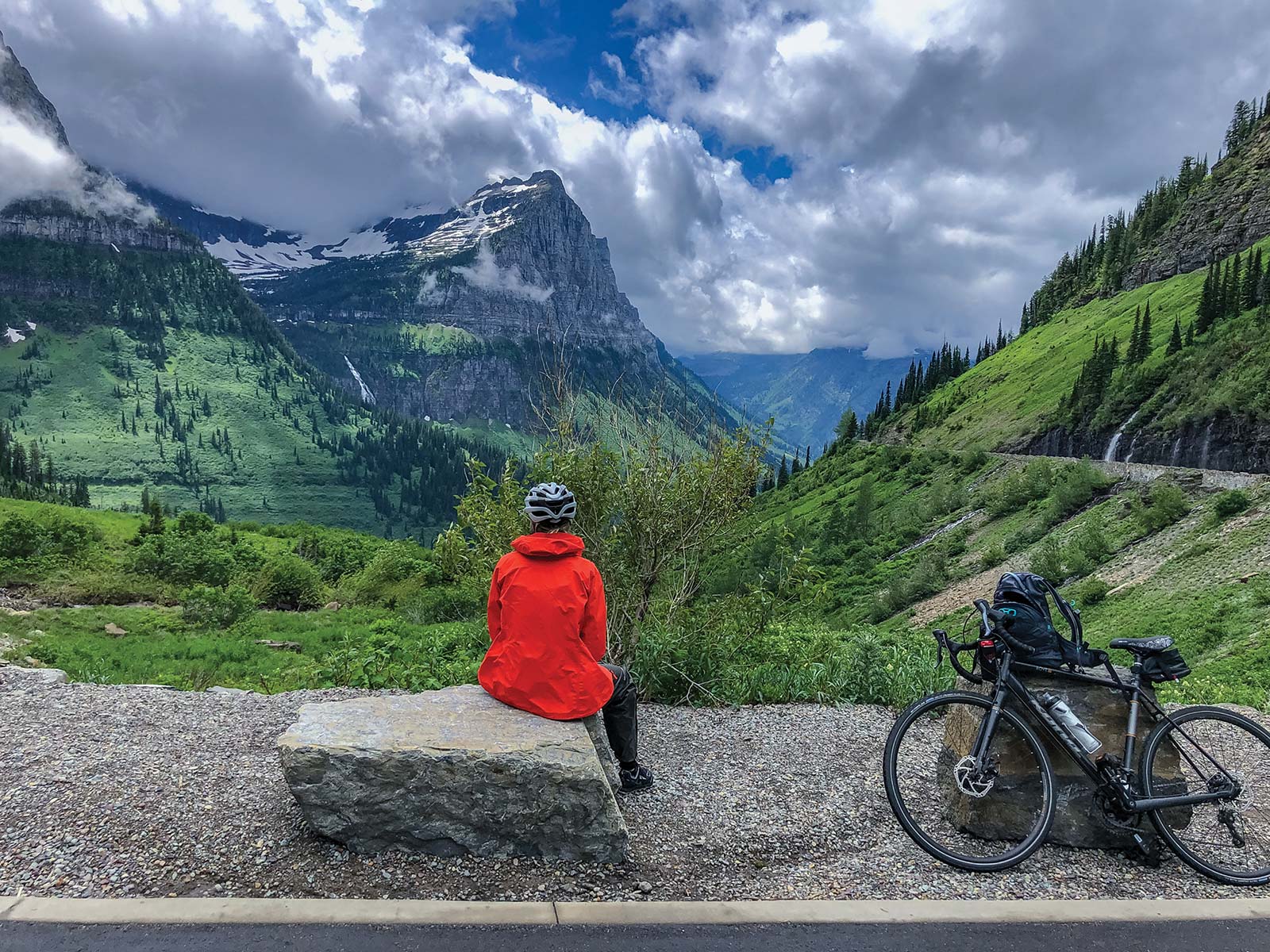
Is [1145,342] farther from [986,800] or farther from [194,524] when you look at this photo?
[194,524]

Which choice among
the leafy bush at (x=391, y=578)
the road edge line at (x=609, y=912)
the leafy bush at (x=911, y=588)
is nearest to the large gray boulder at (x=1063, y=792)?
the road edge line at (x=609, y=912)

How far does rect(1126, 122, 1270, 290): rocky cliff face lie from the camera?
10494 centimetres

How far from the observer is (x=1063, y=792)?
5707 millimetres

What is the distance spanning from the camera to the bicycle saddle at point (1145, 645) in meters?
5.66

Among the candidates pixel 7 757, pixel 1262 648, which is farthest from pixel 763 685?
pixel 1262 648

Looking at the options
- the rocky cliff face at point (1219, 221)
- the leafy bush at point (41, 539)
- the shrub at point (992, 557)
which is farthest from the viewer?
the rocky cliff face at point (1219, 221)

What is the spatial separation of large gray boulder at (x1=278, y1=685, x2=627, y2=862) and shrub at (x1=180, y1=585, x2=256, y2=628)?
122ft

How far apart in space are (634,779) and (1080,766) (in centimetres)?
363

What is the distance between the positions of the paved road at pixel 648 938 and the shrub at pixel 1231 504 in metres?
34.3

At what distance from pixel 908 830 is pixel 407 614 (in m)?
35.1

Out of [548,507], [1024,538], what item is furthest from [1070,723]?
[1024,538]

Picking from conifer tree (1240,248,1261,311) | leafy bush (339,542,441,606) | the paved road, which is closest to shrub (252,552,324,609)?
A: leafy bush (339,542,441,606)

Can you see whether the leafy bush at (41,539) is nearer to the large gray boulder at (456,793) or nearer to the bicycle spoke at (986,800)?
the large gray boulder at (456,793)

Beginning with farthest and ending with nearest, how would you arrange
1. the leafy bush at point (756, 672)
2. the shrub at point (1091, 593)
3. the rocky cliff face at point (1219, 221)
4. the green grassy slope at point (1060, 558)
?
the rocky cliff face at point (1219, 221) < the shrub at point (1091, 593) < the green grassy slope at point (1060, 558) < the leafy bush at point (756, 672)
